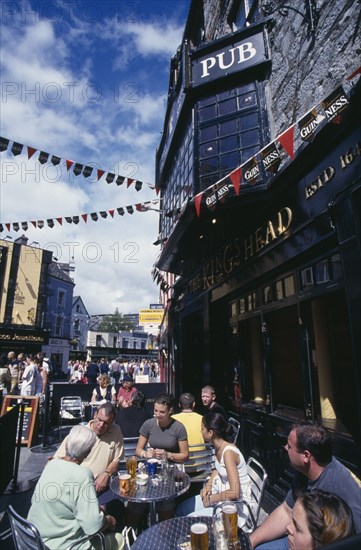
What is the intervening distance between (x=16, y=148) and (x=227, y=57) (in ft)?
18.1

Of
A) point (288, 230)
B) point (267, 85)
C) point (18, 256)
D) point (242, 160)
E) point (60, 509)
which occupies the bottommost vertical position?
point (60, 509)

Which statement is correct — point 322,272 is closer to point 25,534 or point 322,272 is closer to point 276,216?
point 276,216

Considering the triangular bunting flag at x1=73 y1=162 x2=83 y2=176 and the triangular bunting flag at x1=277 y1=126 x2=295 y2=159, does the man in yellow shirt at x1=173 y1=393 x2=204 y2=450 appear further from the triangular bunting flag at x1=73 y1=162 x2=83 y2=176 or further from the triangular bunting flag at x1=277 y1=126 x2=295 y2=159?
the triangular bunting flag at x1=73 y1=162 x2=83 y2=176

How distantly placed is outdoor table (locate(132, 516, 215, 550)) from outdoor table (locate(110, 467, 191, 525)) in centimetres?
59

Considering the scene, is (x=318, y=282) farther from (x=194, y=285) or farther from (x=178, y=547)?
(x=194, y=285)

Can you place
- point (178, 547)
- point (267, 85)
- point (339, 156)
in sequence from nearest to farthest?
point (178, 547)
point (339, 156)
point (267, 85)

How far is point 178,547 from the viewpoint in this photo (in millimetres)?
2268

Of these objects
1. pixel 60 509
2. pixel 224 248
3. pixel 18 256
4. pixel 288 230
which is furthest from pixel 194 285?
pixel 18 256

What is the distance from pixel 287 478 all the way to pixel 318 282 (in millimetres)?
2955

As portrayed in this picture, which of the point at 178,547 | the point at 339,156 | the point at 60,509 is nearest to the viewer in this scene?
the point at 178,547

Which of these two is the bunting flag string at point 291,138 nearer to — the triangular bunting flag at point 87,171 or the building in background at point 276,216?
the building in background at point 276,216

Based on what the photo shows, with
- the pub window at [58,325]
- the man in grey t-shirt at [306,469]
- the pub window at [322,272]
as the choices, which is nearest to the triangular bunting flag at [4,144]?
the pub window at [322,272]

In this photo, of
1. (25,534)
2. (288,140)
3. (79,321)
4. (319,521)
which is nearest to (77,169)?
(288,140)

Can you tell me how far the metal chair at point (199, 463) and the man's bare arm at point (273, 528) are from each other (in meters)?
1.76
